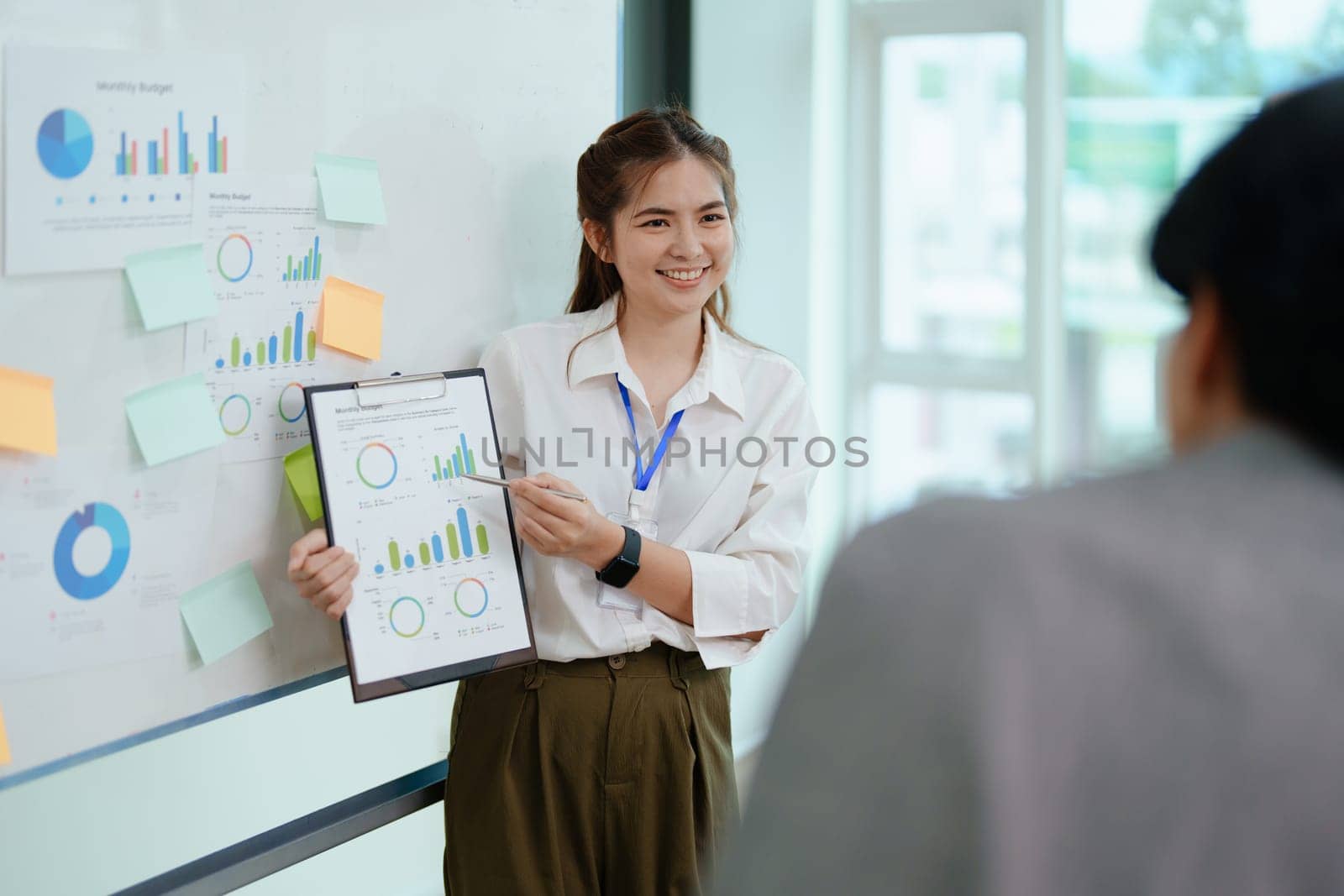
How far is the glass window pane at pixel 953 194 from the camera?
3334 millimetres

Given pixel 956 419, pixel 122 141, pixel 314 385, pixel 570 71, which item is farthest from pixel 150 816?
pixel 956 419

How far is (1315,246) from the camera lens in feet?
1.91

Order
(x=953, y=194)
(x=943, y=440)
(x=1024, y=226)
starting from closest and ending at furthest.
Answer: (x=1024, y=226) → (x=953, y=194) → (x=943, y=440)

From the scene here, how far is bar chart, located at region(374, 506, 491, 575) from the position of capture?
5.49 ft

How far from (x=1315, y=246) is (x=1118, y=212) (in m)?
2.86

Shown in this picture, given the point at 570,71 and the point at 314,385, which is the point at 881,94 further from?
the point at 314,385

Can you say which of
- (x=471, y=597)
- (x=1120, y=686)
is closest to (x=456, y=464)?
(x=471, y=597)

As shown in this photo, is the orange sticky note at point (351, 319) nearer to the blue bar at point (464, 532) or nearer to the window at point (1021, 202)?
the blue bar at point (464, 532)

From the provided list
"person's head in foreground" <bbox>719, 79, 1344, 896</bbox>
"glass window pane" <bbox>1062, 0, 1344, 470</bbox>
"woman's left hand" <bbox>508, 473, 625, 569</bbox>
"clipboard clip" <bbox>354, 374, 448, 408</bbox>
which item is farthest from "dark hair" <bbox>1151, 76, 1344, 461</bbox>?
"glass window pane" <bbox>1062, 0, 1344, 470</bbox>

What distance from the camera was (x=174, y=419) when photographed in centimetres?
152

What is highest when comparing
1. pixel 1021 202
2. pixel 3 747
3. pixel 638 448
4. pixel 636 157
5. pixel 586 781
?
pixel 1021 202

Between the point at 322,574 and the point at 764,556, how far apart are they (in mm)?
690

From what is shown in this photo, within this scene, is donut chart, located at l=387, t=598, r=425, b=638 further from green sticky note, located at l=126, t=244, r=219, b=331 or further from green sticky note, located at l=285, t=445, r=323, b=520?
green sticky note, located at l=126, t=244, r=219, b=331

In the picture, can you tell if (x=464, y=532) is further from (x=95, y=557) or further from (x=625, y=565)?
(x=95, y=557)
